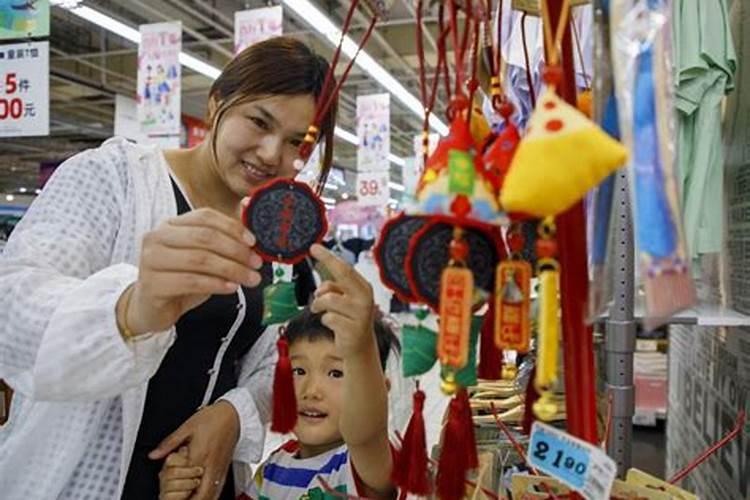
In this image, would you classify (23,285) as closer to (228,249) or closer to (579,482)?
(228,249)

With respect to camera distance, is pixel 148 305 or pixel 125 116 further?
pixel 125 116

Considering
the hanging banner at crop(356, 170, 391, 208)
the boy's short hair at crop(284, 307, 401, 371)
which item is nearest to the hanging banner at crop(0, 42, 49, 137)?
the boy's short hair at crop(284, 307, 401, 371)

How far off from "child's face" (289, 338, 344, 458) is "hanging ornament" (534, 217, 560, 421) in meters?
0.84

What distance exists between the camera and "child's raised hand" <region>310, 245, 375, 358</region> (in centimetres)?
61

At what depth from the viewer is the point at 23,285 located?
2.28 ft

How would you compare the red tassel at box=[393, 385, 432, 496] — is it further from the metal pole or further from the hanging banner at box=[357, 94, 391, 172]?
the hanging banner at box=[357, 94, 391, 172]

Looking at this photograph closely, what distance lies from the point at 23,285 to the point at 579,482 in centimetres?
55

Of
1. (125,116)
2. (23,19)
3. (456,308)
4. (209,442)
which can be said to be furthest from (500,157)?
(125,116)

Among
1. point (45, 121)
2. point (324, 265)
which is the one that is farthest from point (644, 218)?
point (45, 121)

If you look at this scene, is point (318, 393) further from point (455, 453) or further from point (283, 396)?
point (455, 453)

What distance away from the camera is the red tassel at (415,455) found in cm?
59

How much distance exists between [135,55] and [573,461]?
29.5 feet

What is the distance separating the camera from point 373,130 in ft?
26.7

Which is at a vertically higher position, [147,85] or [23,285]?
[147,85]
